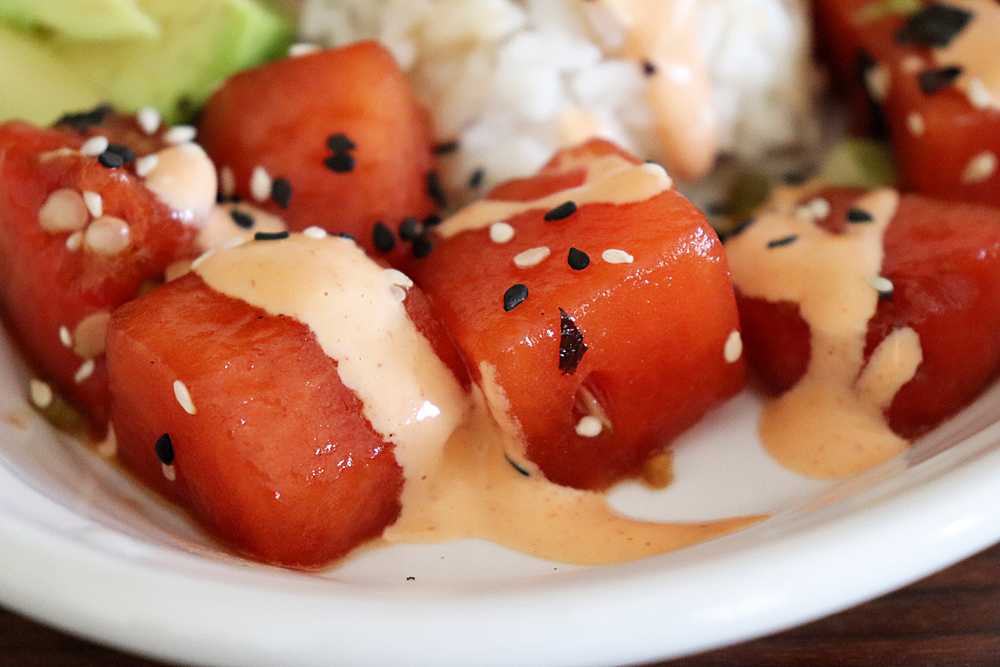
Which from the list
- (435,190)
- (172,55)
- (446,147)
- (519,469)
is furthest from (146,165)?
(519,469)

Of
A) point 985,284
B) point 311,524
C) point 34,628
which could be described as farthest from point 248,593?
point 985,284

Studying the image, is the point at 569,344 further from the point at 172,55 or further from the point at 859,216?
the point at 172,55

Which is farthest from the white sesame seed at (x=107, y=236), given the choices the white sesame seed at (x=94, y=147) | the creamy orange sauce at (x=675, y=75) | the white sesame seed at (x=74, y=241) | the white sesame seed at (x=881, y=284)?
the white sesame seed at (x=881, y=284)

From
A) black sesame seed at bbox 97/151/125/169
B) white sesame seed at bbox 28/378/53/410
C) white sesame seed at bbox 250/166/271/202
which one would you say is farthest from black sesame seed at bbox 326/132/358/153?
white sesame seed at bbox 28/378/53/410

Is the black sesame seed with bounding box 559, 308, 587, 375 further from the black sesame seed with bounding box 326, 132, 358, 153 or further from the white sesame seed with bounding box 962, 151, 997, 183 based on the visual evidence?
the white sesame seed with bounding box 962, 151, 997, 183

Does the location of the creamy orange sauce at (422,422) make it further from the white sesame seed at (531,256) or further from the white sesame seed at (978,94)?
the white sesame seed at (978,94)

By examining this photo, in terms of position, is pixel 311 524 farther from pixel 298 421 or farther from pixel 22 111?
pixel 22 111
